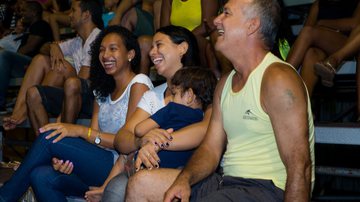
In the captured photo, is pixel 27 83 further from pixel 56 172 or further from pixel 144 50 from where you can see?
pixel 56 172

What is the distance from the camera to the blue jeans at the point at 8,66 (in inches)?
202

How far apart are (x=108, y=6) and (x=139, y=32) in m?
0.64

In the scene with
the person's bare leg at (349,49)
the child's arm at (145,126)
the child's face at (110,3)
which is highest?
the person's bare leg at (349,49)

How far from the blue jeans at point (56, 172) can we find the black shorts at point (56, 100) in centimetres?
105

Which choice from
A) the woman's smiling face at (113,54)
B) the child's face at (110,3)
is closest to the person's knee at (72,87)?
the woman's smiling face at (113,54)

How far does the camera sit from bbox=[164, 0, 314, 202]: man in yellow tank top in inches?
73.9

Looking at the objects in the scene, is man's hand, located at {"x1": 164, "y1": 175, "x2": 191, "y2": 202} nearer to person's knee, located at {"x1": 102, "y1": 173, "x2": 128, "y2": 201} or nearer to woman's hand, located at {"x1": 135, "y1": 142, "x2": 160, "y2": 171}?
woman's hand, located at {"x1": 135, "y1": 142, "x2": 160, "y2": 171}

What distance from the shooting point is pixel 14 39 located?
5844 mm

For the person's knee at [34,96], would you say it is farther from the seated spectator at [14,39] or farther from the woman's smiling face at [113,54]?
the seated spectator at [14,39]

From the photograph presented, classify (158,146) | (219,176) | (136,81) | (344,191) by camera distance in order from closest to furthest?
1. (219,176)
2. (158,146)
3. (136,81)
4. (344,191)

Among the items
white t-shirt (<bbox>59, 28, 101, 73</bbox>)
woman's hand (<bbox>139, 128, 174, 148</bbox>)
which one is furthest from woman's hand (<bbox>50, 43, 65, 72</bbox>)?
woman's hand (<bbox>139, 128, 174, 148</bbox>)

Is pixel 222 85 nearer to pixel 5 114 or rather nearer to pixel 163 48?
pixel 163 48

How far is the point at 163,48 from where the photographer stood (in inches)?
115

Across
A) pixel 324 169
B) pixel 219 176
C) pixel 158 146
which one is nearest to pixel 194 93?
pixel 158 146
